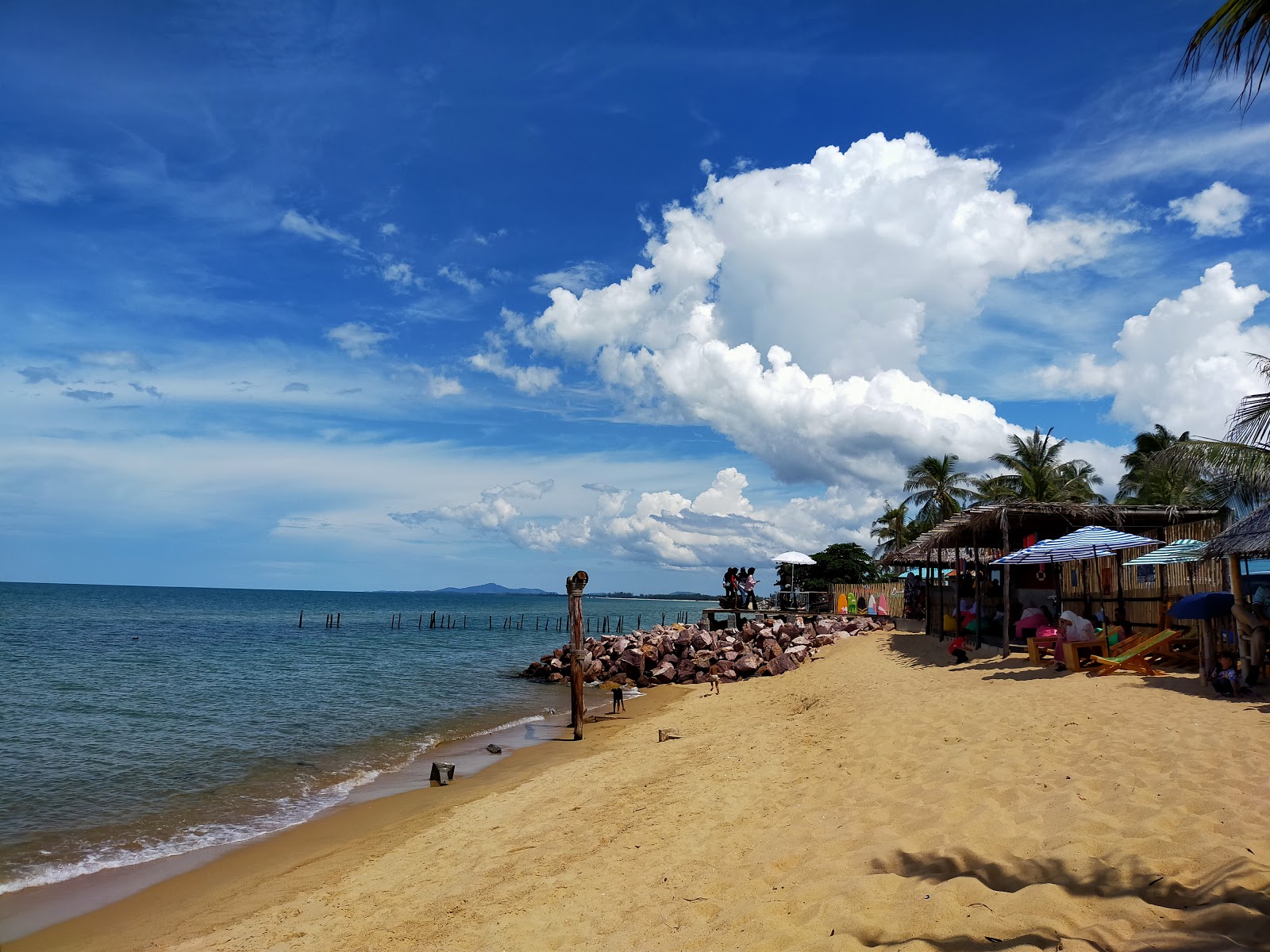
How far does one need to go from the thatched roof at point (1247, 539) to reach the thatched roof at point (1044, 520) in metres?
6.14

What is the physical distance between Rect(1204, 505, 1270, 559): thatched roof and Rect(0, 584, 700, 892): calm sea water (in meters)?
13.6

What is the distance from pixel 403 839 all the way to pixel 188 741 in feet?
32.2

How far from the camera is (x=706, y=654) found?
27.2m

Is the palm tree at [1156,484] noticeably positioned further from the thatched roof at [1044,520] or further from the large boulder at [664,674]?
the large boulder at [664,674]

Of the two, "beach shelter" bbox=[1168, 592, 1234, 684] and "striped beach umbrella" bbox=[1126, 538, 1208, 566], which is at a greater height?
"striped beach umbrella" bbox=[1126, 538, 1208, 566]

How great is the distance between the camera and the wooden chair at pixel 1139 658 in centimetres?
1234

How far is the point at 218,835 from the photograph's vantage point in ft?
34.9

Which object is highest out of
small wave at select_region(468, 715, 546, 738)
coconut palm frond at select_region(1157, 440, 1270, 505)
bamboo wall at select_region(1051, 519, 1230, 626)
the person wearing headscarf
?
coconut palm frond at select_region(1157, 440, 1270, 505)

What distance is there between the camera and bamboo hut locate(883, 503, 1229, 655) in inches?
601

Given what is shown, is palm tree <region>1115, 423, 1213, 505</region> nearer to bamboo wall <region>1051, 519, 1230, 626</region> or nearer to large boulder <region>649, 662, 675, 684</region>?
bamboo wall <region>1051, 519, 1230, 626</region>

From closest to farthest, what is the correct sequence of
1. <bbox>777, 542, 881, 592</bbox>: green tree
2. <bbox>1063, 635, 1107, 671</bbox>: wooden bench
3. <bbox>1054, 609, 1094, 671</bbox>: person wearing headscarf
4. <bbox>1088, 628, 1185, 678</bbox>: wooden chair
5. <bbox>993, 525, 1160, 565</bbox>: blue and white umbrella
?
<bbox>1088, 628, 1185, 678</bbox>: wooden chair, <bbox>1063, 635, 1107, 671</bbox>: wooden bench, <bbox>1054, 609, 1094, 671</bbox>: person wearing headscarf, <bbox>993, 525, 1160, 565</bbox>: blue and white umbrella, <bbox>777, 542, 881, 592</bbox>: green tree

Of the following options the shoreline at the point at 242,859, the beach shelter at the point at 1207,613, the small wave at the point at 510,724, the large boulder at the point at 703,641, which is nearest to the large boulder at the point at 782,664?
the large boulder at the point at 703,641

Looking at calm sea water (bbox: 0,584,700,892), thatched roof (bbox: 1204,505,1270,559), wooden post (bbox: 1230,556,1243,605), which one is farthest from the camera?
calm sea water (bbox: 0,584,700,892)

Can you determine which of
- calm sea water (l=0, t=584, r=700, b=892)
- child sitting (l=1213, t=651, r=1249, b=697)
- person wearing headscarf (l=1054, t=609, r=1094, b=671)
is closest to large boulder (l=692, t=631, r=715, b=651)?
calm sea water (l=0, t=584, r=700, b=892)
